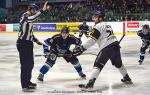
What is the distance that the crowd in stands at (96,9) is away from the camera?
2366cm

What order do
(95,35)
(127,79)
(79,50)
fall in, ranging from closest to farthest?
(95,35) < (79,50) < (127,79)

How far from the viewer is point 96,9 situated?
85.4 ft

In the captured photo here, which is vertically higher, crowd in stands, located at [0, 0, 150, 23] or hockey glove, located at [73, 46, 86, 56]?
hockey glove, located at [73, 46, 86, 56]

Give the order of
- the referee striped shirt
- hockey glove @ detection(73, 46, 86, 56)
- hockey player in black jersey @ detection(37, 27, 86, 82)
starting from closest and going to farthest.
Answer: the referee striped shirt, hockey glove @ detection(73, 46, 86, 56), hockey player in black jersey @ detection(37, 27, 86, 82)

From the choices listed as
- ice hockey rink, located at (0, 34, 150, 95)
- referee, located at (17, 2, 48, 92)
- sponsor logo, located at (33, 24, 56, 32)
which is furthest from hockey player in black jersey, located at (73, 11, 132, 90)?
sponsor logo, located at (33, 24, 56, 32)

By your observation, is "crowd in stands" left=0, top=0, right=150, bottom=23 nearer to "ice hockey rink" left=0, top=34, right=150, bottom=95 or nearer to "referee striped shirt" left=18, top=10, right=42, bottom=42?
"ice hockey rink" left=0, top=34, right=150, bottom=95

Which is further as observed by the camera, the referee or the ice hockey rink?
the ice hockey rink

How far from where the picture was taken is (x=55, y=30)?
80.1 feet

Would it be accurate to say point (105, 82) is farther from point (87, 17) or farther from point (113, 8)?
point (113, 8)

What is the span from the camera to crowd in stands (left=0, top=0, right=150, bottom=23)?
23.7 m

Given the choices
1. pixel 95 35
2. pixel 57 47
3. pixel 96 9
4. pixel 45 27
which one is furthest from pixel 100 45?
pixel 96 9

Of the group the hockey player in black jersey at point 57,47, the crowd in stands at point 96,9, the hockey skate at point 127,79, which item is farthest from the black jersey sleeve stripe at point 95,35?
the crowd in stands at point 96,9

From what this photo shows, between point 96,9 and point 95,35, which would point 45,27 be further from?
point 95,35

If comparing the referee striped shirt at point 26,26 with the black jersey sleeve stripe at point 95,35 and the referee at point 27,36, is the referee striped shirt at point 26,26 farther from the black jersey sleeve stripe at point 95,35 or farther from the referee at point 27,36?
the black jersey sleeve stripe at point 95,35
